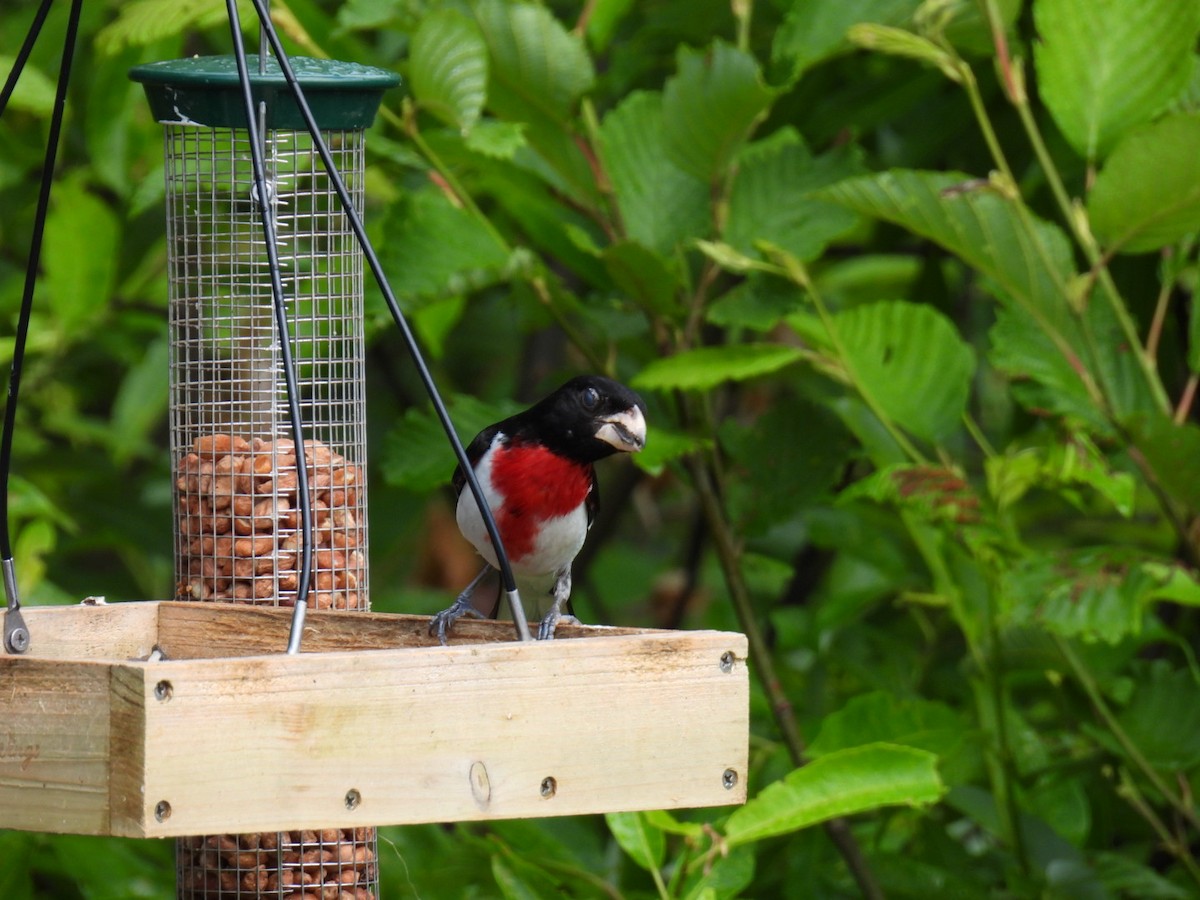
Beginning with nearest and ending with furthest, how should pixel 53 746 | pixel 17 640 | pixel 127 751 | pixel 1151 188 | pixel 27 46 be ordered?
pixel 127 751 < pixel 53 746 < pixel 27 46 < pixel 17 640 < pixel 1151 188

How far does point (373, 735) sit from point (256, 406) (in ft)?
4.43

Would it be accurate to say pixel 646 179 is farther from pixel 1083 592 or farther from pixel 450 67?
pixel 1083 592

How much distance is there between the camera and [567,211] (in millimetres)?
4102

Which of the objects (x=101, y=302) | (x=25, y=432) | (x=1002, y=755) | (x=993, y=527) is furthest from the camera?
(x=25, y=432)

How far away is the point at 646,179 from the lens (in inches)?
152

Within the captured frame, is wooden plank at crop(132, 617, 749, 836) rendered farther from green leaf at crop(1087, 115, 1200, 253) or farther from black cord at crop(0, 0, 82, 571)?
green leaf at crop(1087, 115, 1200, 253)

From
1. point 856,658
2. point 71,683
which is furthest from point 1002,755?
point 71,683

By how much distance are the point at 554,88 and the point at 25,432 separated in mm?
2566

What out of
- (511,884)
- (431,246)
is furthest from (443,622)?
(431,246)

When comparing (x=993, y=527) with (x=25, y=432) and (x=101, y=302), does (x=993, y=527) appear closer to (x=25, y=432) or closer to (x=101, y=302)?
(x=101, y=302)

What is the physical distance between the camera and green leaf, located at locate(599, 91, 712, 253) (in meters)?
3.86

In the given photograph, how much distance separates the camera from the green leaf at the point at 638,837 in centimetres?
294

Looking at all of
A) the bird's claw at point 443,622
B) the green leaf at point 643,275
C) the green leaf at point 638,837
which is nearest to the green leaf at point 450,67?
the green leaf at point 643,275

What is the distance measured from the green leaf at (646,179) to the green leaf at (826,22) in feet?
1.13
